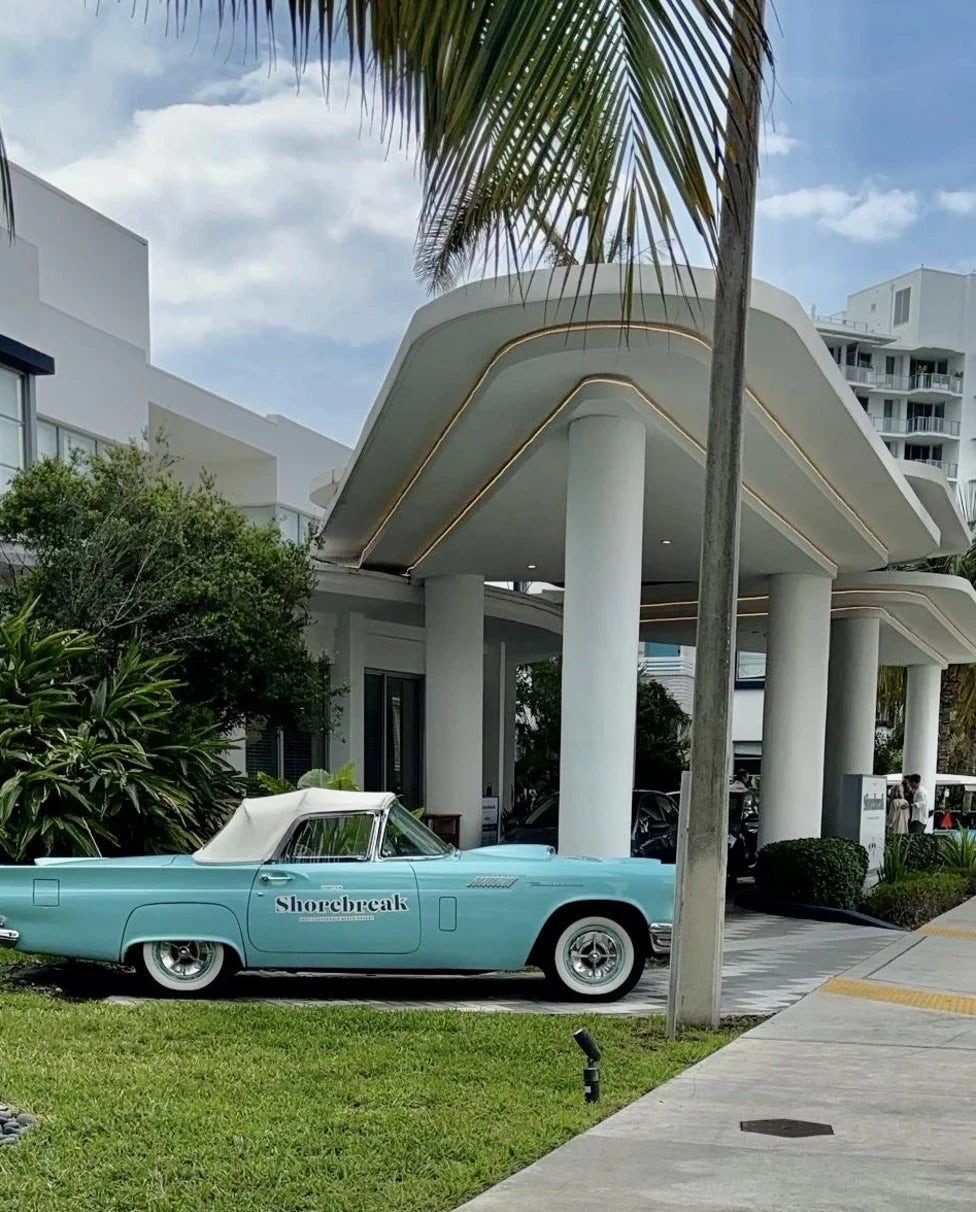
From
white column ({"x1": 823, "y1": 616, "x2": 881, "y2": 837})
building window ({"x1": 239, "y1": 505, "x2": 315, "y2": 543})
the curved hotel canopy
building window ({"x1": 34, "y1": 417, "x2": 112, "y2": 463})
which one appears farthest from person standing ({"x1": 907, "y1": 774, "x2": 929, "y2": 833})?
building window ({"x1": 34, "y1": 417, "x2": 112, "y2": 463})

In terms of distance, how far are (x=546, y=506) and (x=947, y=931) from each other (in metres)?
7.18

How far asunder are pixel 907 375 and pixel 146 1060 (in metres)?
80.0

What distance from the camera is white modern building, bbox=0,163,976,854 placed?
12039 mm

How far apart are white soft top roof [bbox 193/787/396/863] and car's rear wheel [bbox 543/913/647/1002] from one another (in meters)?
1.67

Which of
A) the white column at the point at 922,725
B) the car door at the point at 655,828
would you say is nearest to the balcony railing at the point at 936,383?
the white column at the point at 922,725

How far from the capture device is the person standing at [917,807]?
80.8ft

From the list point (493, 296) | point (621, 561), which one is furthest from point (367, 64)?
point (621, 561)

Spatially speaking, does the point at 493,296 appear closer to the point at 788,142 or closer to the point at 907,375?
the point at 788,142

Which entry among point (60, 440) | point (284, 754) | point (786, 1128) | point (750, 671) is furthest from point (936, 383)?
point (786, 1128)

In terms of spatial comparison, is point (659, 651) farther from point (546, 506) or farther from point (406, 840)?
point (406, 840)

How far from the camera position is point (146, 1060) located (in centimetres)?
726

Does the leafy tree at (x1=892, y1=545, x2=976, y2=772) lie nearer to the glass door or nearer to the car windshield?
the glass door

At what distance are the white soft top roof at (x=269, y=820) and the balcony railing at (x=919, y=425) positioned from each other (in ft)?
248

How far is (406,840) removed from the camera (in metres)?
9.75
